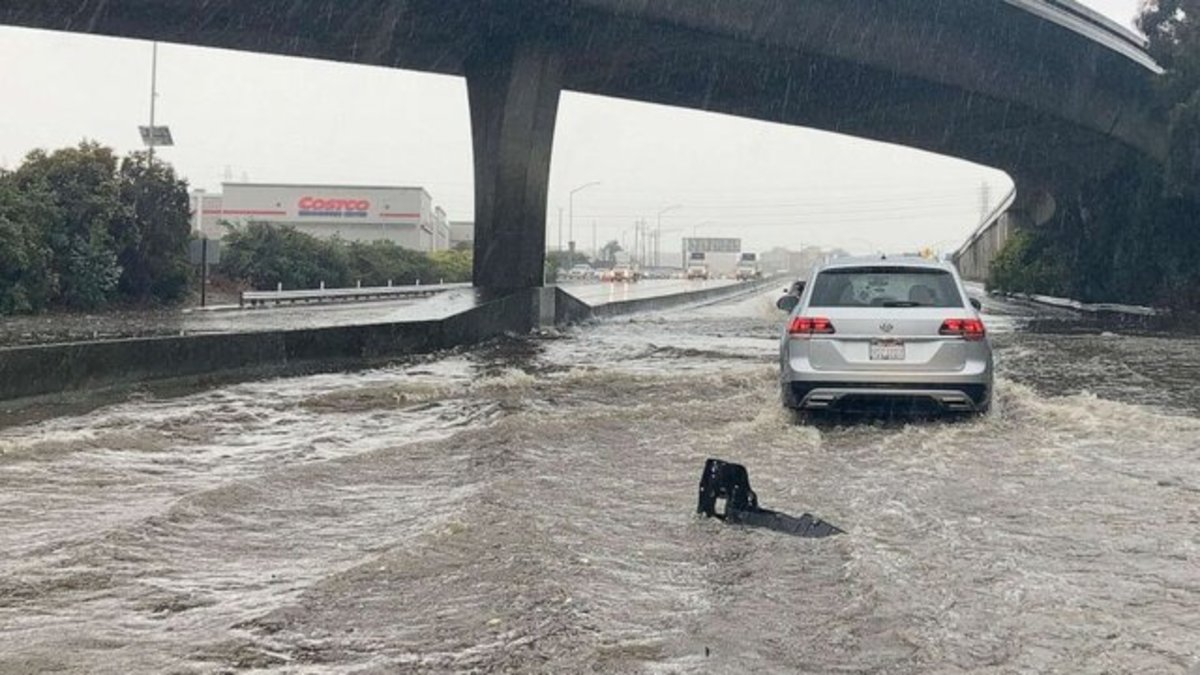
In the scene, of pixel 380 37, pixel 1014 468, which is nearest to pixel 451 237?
pixel 380 37

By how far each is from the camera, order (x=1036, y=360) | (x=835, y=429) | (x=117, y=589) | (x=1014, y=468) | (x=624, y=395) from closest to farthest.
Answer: (x=117, y=589), (x=1014, y=468), (x=835, y=429), (x=624, y=395), (x=1036, y=360)

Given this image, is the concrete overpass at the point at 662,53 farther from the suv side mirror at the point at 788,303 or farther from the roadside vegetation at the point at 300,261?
the roadside vegetation at the point at 300,261

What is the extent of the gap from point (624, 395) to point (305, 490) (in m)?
5.86

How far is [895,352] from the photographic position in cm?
988

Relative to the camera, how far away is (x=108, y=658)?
4.04 m

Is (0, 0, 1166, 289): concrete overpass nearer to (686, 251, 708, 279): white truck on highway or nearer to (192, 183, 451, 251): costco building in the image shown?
(192, 183, 451, 251): costco building

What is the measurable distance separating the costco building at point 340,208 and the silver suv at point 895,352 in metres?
85.6

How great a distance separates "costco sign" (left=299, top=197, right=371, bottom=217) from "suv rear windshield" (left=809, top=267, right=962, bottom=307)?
287 feet

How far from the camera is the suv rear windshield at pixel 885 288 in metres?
10.3

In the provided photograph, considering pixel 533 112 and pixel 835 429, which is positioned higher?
pixel 533 112

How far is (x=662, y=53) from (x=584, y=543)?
83.9 feet

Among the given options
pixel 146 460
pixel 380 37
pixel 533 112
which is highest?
pixel 380 37

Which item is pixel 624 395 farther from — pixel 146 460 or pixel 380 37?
pixel 380 37

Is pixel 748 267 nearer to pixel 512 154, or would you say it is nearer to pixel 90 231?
pixel 90 231
